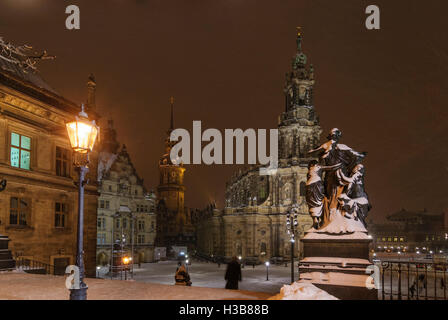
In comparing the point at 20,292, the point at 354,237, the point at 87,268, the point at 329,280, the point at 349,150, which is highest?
the point at 349,150

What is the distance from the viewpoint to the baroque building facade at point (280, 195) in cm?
7162

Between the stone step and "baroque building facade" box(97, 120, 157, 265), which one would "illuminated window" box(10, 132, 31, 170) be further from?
"baroque building facade" box(97, 120, 157, 265)

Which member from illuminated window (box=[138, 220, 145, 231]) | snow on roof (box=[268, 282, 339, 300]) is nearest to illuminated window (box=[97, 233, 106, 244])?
illuminated window (box=[138, 220, 145, 231])

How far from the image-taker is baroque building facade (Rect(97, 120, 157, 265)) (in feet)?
194

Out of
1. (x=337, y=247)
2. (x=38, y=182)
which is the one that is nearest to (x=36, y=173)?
(x=38, y=182)

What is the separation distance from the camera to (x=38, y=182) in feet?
74.3

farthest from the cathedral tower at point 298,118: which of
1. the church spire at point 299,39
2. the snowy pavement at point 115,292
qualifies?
the snowy pavement at point 115,292

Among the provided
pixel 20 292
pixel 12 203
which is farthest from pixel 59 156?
pixel 20 292

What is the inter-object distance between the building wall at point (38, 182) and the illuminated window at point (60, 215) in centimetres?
20

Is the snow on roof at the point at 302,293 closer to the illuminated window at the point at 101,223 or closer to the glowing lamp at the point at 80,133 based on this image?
the glowing lamp at the point at 80,133

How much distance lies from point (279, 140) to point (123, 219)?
34.0 meters

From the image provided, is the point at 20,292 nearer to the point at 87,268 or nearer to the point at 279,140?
the point at 87,268

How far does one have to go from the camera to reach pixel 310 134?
78.4 meters
